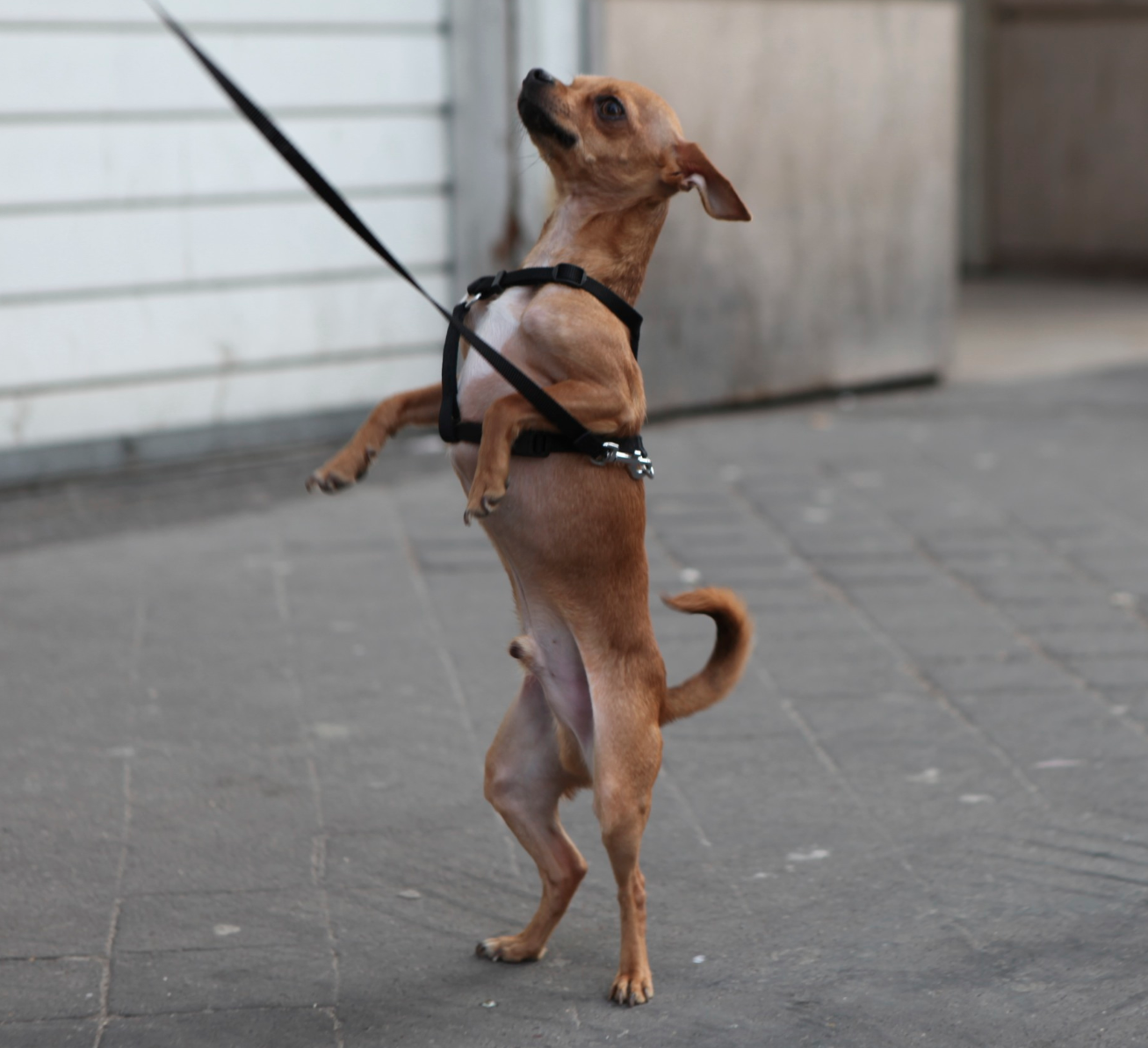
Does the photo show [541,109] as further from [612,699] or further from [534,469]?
[612,699]

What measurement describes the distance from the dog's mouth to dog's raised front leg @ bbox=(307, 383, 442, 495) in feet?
1.73

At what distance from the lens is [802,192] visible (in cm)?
904

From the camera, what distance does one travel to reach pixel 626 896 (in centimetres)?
Result: 313

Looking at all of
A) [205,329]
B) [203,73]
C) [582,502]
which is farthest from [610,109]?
[205,329]

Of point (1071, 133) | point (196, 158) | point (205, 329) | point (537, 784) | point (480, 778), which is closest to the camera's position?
point (537, 784)

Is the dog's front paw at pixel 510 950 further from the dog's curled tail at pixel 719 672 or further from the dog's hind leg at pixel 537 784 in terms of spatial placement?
the dog's curled tail at pixel 719 672

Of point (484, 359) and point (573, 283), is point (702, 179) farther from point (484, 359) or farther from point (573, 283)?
point (484, 359)

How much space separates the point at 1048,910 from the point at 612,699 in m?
1.20

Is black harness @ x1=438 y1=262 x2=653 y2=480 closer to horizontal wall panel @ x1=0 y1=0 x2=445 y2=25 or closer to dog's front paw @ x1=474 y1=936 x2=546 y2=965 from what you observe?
dog's front paw @ x1=474 y1=936 x2=546 y2=965

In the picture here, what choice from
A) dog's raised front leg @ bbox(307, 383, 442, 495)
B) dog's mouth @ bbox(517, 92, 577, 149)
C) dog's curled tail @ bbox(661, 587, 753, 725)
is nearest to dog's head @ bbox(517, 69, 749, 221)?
dog's mouth @ bbox(517, 92, 577, 149)

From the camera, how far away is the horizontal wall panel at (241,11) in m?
6.81

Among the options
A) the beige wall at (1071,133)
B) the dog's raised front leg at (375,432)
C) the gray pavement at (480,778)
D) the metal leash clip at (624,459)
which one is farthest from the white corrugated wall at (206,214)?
the beige wall at (1071,133)

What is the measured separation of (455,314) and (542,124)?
393 mm

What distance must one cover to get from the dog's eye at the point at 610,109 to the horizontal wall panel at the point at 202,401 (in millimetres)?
4681
